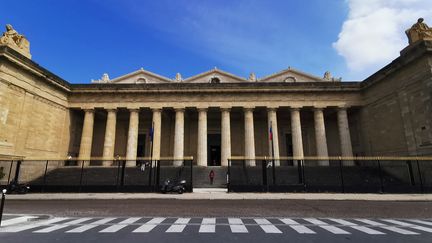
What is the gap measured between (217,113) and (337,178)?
1773 centimetres

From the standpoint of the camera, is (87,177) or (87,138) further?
(87,138)

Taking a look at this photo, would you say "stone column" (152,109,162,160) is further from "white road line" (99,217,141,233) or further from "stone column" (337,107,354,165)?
"stone column" (337,107,354,165)

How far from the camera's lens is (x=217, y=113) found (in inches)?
1326

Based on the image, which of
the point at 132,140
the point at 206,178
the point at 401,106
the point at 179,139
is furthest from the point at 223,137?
the point at 401,106

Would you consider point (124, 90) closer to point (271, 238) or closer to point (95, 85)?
point (95, 85)

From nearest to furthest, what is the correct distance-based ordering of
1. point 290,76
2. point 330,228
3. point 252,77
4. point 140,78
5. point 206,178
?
point 330,228, point 206,178, point 252,77, point 290,76, point 140,78

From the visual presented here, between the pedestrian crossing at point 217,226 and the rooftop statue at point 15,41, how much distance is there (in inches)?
869

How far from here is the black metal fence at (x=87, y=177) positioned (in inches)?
686

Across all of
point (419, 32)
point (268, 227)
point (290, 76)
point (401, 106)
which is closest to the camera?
point (268, 227)

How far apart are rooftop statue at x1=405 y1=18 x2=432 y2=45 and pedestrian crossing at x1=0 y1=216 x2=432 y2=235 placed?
2125 cm

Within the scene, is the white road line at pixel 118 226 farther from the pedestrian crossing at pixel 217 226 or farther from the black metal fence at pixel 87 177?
the black metal fence at pixel 87 177

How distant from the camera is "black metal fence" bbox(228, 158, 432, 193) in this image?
1688cm

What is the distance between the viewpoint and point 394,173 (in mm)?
22938

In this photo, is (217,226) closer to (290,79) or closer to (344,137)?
(344,137)
